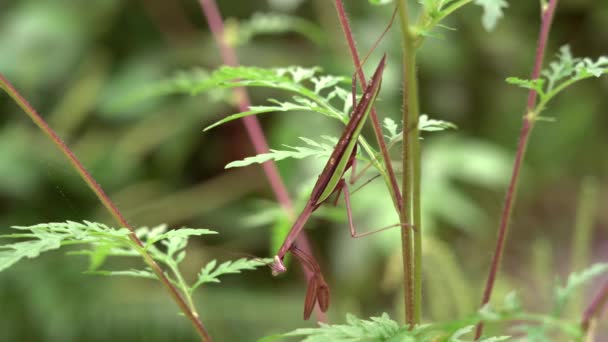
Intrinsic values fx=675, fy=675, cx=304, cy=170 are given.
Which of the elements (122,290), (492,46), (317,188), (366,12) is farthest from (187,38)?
(317,188)

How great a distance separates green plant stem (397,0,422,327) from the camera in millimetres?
467

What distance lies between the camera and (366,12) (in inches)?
94.1

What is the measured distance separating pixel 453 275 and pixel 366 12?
143 cm

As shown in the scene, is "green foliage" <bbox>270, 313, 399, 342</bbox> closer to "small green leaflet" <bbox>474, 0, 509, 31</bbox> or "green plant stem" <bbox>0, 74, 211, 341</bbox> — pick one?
"green plant stem" <bbox>0, 74, 211, 341</bbox>

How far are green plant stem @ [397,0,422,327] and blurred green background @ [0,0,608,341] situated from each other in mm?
1331

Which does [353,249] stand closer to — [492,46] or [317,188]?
[492,46]

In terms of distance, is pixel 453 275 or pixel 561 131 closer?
pixel 453 275

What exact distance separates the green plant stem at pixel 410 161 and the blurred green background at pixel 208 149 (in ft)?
4.37

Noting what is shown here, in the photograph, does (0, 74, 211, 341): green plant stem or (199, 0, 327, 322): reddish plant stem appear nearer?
(0, 74, 211, 341): green plant stem

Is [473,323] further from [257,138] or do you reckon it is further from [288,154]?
[257,138]

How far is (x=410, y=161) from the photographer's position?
19.5 inches

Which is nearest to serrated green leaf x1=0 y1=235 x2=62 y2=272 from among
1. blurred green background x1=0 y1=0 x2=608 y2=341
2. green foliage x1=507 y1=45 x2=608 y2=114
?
green foliage x1=507 y1=45 x2=608 y2=114

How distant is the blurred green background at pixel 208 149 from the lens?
82.4 inches

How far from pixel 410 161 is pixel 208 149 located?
2014mm
